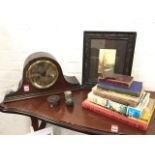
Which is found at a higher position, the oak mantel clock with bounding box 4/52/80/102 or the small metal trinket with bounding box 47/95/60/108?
the oak mantel clock with bounding box 4/52/80/102

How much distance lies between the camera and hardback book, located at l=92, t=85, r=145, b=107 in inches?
34.3

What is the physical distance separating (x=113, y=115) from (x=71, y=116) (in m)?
0.20

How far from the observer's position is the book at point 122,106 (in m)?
0.85

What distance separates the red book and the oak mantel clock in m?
0.21

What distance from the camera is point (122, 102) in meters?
0.89

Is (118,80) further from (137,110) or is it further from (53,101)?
(53,101)

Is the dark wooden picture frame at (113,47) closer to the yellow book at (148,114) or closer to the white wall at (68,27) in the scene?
the white wall at (68,27)

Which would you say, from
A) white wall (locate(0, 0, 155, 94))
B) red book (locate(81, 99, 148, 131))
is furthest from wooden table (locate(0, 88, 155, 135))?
white wall (locate(0, 0, 155, 94))

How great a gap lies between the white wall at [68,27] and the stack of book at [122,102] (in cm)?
29

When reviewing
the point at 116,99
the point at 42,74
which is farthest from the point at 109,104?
the point at 42,74

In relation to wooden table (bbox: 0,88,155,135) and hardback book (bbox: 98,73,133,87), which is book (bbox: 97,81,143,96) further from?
wooden table (bbox: 0,88,155,135)

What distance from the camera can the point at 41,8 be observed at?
43.7 inches

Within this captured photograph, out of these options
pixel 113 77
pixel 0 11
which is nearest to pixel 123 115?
pixel 113 77
